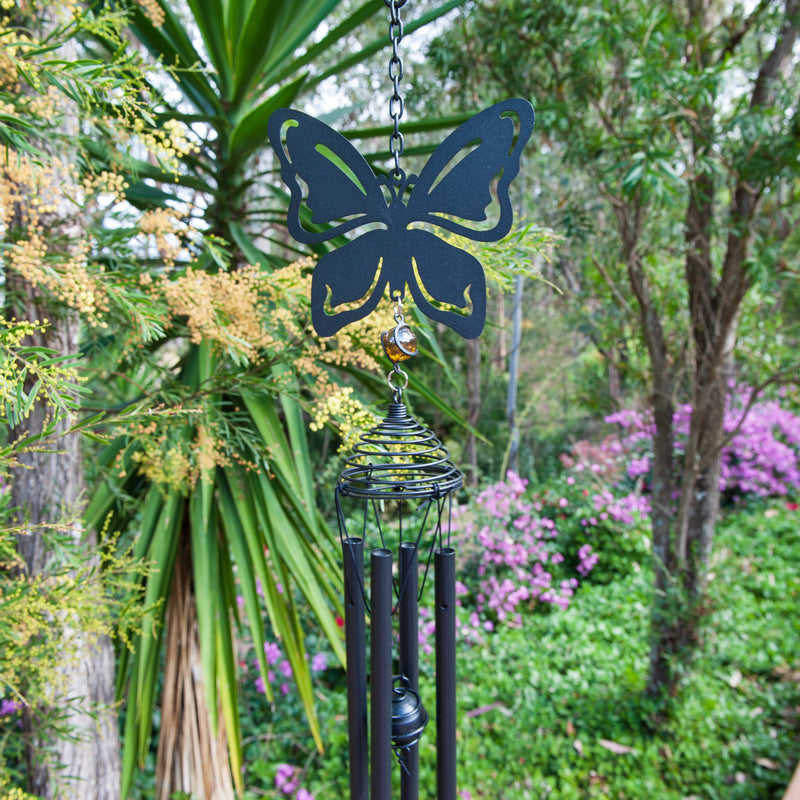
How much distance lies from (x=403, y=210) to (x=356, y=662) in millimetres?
589

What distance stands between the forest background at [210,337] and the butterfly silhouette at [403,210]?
23cm

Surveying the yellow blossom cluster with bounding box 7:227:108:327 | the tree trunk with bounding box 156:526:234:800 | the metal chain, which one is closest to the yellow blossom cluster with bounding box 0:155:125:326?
the yellow blossom cluster with bounding box 7:227:108:327

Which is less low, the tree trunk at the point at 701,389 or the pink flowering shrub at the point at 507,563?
the tree trunk at the point at 701,389

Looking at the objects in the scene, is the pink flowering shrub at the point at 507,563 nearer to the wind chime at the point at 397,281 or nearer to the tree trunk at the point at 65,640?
the tree trunk at the point at 65,640

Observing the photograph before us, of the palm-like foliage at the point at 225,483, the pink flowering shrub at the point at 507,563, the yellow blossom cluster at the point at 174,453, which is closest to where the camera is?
the yellow blossom cluster at the point at 174,453

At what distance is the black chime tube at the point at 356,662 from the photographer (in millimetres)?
668

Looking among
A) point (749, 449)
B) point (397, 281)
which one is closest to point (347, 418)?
point (397, 281)

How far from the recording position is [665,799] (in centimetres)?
192

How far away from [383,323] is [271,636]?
6.95 feet

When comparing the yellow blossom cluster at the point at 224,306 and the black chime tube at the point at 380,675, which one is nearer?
the black chime tube at the point at 380,675

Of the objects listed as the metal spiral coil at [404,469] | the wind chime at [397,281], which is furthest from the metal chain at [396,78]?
the metal spiral coil at [404,469]

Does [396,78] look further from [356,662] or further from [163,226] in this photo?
[356,662]

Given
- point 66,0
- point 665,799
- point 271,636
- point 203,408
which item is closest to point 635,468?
point 665,799

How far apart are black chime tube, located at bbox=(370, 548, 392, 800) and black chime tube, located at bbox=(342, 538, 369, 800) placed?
3 cm
